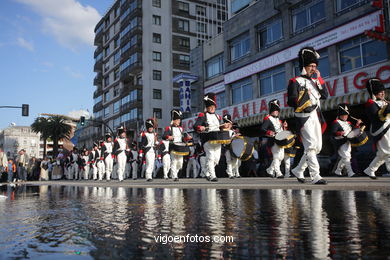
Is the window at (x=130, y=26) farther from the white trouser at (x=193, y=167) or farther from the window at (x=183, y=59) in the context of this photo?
the white trouser at (x=193, y=167)

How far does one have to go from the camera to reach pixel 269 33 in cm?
2375

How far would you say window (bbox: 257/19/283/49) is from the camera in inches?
904

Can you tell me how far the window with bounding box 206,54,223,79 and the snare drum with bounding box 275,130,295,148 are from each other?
19632mm

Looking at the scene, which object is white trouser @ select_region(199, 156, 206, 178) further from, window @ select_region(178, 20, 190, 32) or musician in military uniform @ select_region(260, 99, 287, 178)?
window @ select_region(178, 20, 190, 32)

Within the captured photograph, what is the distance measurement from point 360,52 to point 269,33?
727 centimetres

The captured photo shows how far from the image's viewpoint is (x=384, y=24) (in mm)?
16469

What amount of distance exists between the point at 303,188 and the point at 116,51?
→ 5665 cm

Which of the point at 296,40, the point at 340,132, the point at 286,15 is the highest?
the point at 286,15

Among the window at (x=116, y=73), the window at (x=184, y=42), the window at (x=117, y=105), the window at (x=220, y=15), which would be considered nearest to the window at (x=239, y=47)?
the window at (x=220, y=15)

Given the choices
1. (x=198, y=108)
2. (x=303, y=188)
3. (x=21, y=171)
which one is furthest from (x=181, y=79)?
(x=303, y=188)

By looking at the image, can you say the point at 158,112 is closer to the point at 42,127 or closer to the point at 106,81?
the point at 106,81

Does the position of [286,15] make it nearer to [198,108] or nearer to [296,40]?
[296,40]

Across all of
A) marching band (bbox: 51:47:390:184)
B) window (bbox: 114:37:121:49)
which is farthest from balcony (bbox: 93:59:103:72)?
marching band (bbox: 51:47:390:184)

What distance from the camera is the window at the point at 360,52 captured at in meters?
16.9
